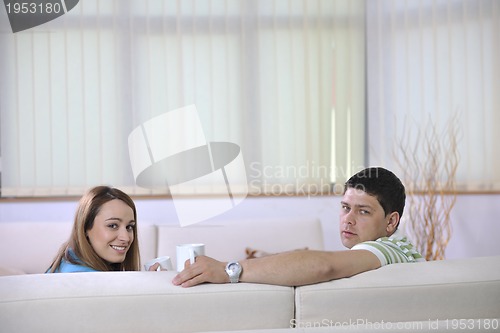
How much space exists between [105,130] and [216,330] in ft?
10.3

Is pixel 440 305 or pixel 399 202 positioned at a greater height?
pixel 399 202

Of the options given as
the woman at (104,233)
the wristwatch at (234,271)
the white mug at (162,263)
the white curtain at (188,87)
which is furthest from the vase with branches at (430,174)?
the wristwatch at (234,271)

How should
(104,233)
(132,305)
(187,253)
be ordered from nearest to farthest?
1. (132,305)
2. (187,253)
3. (104,233)

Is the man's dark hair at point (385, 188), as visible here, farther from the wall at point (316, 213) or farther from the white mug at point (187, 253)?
the wall at point (316, 213)

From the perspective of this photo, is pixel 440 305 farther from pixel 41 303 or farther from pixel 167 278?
pixel 41 303

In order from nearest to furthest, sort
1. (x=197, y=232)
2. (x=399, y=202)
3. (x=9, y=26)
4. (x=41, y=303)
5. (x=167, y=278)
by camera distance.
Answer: (x=41, y=303), (x=167, y=278), (x=399, y=202), (x=197, y=232), (x=9, y=26)

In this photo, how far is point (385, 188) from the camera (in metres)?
1.93

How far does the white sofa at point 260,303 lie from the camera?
3.70 ft

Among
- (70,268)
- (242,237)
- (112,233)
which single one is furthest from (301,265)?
(242,237)

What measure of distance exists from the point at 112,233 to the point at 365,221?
83 cm

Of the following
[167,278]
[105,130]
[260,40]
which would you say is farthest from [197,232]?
[167,278]

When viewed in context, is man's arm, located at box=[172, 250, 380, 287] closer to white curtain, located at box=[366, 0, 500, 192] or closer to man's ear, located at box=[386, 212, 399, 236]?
man's ear, located at box=[386, 212, 399, 236]

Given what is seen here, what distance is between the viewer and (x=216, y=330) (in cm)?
118

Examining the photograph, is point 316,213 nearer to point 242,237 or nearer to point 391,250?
point 242,237
